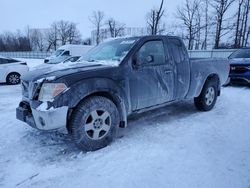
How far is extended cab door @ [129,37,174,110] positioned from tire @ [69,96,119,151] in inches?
22.2

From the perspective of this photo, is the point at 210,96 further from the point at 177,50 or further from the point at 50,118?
the point at 50,118

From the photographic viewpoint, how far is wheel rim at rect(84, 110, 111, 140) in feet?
11.7

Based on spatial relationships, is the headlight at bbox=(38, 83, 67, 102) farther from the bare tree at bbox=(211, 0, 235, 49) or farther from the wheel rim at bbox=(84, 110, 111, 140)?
the bare tree at bbox=(211, 0, 235, 49)

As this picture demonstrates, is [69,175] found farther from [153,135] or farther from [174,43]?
[174,43]

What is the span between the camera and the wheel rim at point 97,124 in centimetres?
355

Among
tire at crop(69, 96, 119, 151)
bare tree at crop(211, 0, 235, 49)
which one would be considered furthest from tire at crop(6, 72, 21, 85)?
bare tree at crop(211, 0, 235, 49)

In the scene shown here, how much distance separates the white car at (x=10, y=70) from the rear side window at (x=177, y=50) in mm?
8910

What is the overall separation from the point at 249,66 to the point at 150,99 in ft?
20.8

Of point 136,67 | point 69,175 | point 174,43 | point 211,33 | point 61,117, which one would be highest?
point 211,33

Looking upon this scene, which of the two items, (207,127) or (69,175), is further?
(207,127)

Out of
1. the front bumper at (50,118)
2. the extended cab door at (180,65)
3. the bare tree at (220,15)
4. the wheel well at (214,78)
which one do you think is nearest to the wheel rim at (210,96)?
the wheel well at (214,78)

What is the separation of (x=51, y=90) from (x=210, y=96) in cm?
426

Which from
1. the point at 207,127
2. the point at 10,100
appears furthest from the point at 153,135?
the point at 10,100

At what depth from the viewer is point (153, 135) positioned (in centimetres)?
426
